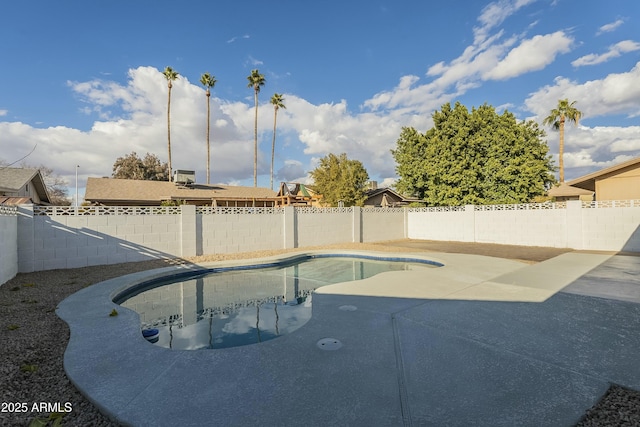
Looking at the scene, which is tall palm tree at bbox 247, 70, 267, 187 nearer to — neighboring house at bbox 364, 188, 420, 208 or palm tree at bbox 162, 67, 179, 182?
palm tree at bbox 162, 67, 179, 182

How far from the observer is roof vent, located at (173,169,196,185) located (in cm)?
2520

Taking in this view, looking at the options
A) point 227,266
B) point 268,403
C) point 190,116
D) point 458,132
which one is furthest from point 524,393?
point 190,116

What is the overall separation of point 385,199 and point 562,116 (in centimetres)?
1784

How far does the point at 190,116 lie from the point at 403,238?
93.5 feet

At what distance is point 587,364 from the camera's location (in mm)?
3086

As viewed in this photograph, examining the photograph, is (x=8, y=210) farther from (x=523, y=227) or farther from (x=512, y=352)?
(x=523, y=227)

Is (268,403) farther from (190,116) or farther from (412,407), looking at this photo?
(190,116)

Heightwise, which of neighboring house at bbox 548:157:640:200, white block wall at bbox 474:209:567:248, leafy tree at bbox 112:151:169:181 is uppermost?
leafy tree at bbox 112:151:169:181

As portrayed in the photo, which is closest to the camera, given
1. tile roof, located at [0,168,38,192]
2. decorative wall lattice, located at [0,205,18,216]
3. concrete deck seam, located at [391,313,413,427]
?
concrete deck seam, located at [391,313,413,427]

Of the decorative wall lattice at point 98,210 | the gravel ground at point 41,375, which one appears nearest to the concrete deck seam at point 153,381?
the gravel ground at point 41,375

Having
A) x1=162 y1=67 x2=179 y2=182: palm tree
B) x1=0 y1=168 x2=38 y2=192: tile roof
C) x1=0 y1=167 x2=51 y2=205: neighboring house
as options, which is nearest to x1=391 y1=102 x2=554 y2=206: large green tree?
x1=0 y1=167 x2=51 y2=205: neighboring house

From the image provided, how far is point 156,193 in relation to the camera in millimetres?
24031

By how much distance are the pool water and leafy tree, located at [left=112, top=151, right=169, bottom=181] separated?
3671cm

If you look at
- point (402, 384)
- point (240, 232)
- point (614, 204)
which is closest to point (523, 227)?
point (614, 204)
